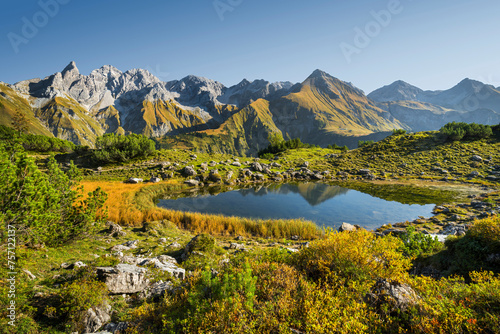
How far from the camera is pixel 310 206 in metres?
29.8

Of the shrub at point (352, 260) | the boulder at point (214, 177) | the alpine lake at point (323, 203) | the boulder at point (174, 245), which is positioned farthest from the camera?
the boulder at point (214, 177)

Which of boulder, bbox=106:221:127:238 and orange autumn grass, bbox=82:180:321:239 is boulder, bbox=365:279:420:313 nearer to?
orange autumn grass, bbox=82:180:321:239

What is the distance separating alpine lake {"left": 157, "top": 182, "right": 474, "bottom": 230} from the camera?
24766mm

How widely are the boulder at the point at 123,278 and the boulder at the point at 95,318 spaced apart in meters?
1.04

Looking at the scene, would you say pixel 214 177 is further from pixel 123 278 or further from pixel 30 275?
pixel 30 275

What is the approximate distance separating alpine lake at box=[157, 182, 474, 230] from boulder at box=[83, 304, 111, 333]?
19.5 metres

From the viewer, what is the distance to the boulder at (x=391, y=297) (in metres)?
4.65

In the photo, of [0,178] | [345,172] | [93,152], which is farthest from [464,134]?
[93,152]

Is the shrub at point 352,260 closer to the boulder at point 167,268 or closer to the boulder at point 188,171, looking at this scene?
the boulder at point 167,268

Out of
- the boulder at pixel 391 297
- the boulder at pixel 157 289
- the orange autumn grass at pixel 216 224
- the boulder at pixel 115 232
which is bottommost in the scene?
the orange autumn grass at pixel 216 224

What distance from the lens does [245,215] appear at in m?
25.3

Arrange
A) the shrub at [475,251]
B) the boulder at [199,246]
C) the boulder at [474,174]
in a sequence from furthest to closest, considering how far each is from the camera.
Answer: the boulder at [474,174] → the boulder at [199,246] → the shrub at [475,251]

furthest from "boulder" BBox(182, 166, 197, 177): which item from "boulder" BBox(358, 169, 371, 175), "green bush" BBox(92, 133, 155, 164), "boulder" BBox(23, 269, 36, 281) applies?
"boulder" BBox(358, 169, 371, 175)

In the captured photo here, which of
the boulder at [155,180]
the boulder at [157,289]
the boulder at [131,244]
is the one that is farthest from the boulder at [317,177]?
the boulder at [157,289]
